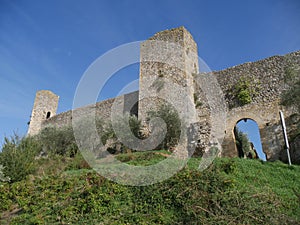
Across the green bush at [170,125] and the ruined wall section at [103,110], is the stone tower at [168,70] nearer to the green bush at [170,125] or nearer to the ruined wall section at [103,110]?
the green bush at [170,125]

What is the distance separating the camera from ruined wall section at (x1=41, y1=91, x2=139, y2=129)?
17.8m

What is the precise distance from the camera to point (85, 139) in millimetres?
15898

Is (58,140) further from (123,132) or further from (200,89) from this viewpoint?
(200,89)

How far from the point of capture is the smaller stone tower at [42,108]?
2406 cm

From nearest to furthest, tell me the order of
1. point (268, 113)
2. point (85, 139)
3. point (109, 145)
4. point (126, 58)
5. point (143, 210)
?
point (143, 210) < point (126, 58) < point (268, 113) < point (109, 145) < point (85, 139)

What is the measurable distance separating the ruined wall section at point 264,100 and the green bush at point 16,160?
8.89 meters

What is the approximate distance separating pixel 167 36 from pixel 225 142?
7288 mm

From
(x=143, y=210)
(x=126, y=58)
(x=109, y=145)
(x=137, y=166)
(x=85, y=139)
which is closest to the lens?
(x=143, y=210)

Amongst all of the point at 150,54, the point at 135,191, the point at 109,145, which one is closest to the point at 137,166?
the point at 135,191

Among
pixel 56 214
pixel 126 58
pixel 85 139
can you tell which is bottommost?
pixel 56 214

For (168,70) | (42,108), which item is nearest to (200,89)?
(168,70)

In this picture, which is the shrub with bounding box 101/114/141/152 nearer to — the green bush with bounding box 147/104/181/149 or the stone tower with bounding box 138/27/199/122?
the stone tower with bounding box 138/27/199/122

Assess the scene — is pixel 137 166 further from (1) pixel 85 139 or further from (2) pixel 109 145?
(1) pixel 85 139

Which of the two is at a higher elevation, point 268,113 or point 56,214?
point 268,113
